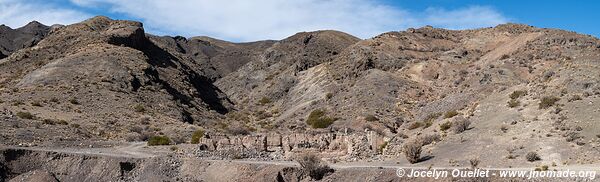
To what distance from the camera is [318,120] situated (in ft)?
169

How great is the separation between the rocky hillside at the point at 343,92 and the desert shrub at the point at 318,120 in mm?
150

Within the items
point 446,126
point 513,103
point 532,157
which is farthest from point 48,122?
point 532,157

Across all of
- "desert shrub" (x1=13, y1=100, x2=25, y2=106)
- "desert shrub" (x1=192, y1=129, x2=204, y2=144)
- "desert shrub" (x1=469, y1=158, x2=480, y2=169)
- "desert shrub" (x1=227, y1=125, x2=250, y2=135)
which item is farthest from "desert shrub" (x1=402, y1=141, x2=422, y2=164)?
"desert shrub" (x1=13, y1=100, x2=25, y2=106)

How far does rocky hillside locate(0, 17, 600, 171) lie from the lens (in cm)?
→ 3016

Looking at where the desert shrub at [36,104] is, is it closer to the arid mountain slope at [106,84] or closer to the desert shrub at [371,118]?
the arid mountain slope at [106,84]

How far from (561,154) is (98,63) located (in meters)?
54.7

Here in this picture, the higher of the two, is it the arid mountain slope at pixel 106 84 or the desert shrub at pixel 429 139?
the arid mountain slope at pixel 106 84

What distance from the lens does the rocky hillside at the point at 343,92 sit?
30156 millimetres

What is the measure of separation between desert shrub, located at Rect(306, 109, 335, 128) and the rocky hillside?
150mm

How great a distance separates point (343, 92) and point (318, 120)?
1007cm

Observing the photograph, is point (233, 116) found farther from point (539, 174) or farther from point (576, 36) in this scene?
point (539, 174)

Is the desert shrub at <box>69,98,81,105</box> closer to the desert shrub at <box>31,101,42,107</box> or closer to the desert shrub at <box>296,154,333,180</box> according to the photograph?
the desert shrub at <box>31,101,42,107</box>

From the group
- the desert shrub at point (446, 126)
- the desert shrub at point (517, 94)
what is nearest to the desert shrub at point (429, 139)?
the desert shrub at point (446, 126)

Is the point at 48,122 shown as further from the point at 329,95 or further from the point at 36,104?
the point at 329,95
